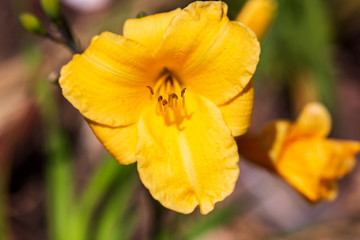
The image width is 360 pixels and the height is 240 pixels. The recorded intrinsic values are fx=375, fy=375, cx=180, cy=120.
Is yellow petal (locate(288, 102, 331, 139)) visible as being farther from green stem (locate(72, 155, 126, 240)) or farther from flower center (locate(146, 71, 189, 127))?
A: green stem (locate(72, 155, 126, 240))

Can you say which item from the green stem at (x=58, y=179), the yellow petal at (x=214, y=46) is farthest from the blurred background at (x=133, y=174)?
the yellow petal at (x=214, y=46)

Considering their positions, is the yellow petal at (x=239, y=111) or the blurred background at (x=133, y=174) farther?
the blurred background at (x=133, y=174)

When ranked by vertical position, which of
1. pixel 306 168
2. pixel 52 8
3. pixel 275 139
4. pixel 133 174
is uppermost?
pixel 52 8

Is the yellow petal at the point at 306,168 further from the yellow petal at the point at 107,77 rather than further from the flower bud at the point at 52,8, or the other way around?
the flower bud at the point at 52,8

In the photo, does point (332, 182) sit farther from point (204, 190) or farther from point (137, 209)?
point (137, 209)

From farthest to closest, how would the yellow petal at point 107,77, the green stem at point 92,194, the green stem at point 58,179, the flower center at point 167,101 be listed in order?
1. the green stem at point 58,179
2. the green stem at point 92,194
3. the flower center at point 167,101
4. the yellow petal at point 107,77

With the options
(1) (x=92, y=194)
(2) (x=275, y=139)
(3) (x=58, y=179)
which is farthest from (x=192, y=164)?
(3) (x=58, y=179)

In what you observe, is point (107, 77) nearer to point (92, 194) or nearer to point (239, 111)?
point (239, 111)
